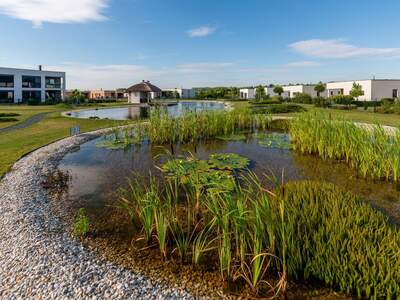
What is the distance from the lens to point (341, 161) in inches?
274

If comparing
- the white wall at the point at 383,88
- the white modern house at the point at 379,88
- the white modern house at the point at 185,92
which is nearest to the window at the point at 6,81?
the white modern house at the point at 185,92

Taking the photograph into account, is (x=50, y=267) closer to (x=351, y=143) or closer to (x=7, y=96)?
(x=351, y=143)

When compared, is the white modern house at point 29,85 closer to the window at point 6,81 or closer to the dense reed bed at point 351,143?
the window at point 6,81

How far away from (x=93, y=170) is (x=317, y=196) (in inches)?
199

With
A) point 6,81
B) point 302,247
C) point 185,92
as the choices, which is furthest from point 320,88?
point 6,81

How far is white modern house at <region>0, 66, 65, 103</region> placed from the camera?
37.9 m

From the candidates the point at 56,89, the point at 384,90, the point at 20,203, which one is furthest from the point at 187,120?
the point at 56,89

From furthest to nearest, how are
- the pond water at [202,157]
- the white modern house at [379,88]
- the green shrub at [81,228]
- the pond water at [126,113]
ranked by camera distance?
1. the white modern house at [379,88]
2. the pond water at [126,113]
3. the pond water at [202,157]
4. the green shrub at [81,228]

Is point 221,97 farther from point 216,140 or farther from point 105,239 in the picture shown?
point 105,239

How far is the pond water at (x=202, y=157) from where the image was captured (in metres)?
4.81

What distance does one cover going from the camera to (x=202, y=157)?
7.50 m

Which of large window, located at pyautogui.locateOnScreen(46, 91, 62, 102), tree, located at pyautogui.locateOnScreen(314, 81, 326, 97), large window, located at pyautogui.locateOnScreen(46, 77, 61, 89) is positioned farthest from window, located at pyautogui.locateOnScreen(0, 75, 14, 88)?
tree, located at pyautogui.locateOnScreen(314, 81, 326, 97)

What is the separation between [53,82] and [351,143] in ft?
155

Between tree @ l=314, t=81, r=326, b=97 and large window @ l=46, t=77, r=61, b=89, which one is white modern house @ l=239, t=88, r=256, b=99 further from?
large window @ l=46, t=77, r=61, b=89
